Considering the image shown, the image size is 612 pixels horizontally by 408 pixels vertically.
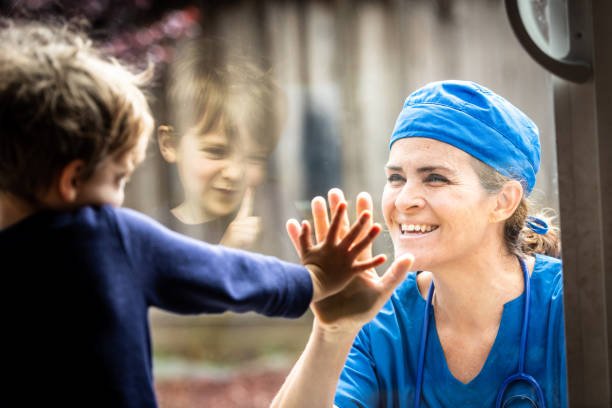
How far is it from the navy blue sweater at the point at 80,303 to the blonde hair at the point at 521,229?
693mm

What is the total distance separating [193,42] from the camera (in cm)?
110

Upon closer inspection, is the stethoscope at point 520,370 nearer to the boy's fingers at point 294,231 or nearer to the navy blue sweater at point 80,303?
the boy's fingers at point 294,231

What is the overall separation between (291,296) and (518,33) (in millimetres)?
591

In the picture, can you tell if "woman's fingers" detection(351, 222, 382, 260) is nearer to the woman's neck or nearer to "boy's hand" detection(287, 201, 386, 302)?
"boy's hand" detection(287, 201, 386, 302)

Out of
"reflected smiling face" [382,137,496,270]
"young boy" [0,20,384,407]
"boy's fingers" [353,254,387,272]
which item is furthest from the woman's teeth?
"young boy" [0,20,384,407]

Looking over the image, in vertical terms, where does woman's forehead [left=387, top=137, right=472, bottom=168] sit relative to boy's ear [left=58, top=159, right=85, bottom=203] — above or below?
below

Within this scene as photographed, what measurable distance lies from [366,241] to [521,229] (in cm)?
49

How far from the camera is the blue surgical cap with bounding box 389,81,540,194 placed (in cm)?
115

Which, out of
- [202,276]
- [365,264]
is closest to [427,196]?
[365,264]

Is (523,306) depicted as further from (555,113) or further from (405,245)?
(555,113)

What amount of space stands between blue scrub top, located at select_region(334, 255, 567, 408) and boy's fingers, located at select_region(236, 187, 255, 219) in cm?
37

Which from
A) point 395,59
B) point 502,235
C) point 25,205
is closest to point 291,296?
point 25,205

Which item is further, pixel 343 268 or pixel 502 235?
pixel 502 235

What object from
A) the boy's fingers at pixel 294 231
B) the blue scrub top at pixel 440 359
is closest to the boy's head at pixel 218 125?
the boy's fingers at pixel 294 231
